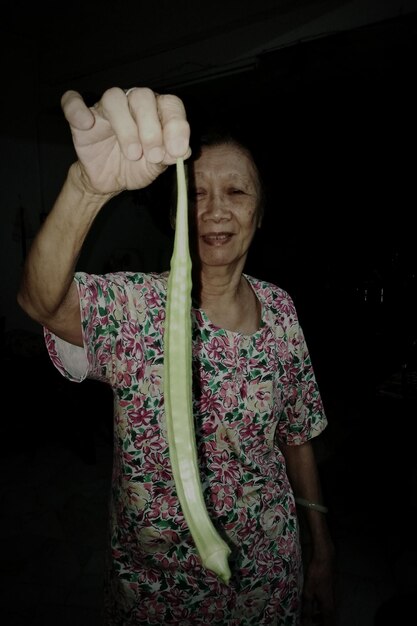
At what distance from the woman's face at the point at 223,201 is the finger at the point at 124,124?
2.08 ft

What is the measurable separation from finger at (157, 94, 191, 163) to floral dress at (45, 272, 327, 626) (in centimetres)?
47

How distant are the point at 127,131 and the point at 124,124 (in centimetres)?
1

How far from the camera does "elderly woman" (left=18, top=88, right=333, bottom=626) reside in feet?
3.26

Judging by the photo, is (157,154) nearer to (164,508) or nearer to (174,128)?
(174,128)

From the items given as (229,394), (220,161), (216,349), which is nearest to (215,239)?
(220,161)

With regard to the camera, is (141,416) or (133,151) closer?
(133,151)

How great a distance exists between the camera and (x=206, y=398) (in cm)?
115

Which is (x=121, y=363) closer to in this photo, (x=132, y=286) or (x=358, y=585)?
(x=132, y=286)

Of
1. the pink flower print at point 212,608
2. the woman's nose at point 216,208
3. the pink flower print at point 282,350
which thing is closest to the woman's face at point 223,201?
the woman's nose at point 216,208

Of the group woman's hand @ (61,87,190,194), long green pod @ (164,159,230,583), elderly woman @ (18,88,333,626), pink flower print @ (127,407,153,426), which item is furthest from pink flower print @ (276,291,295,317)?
long green pod @ (164,159,230,583)

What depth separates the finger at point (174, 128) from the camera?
60 centimetres

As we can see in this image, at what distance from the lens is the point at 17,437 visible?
434cm

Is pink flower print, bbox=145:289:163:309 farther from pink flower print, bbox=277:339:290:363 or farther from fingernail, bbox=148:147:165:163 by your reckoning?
fingernail, bbox=148:147:165:163

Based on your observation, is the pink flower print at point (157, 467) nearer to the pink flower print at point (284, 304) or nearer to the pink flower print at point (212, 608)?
the pink flower print at point (212, 608)
